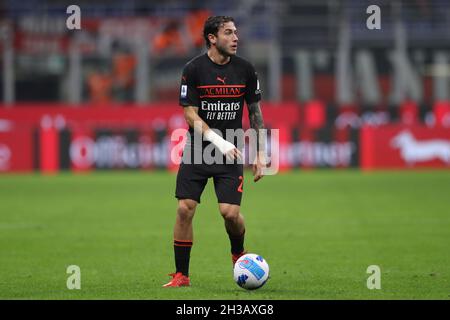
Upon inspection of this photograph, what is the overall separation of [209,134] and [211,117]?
1.12 ft

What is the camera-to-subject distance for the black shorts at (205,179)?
9203 mm

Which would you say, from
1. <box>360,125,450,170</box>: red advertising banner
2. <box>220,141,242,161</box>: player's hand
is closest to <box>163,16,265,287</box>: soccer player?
<box>220,141,242,161</box>: player's hand

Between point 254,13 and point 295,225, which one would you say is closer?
point 295,225

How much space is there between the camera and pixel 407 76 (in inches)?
1325

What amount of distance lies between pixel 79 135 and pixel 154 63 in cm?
746

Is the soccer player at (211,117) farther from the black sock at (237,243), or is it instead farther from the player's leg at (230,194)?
the black sock at (237,243)

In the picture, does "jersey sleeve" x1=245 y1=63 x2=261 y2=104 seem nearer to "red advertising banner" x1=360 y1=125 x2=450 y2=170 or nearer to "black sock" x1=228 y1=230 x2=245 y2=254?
"black sock" x1=228 y1=230 x2=245 y2=254

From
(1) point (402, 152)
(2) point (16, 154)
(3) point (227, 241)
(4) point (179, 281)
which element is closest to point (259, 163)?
(4) point (179, 281)

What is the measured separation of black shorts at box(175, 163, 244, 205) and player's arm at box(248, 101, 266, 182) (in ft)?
0.76

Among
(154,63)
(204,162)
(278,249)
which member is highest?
(154,63)

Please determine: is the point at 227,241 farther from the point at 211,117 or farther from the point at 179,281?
the point at 211,117
